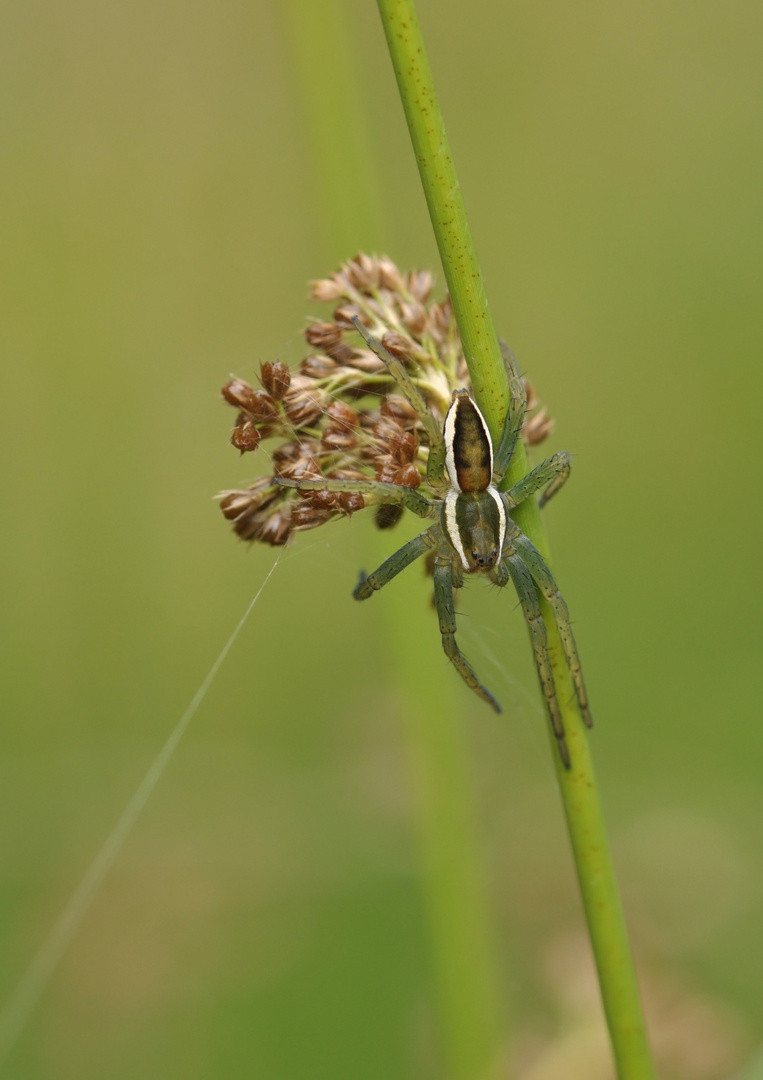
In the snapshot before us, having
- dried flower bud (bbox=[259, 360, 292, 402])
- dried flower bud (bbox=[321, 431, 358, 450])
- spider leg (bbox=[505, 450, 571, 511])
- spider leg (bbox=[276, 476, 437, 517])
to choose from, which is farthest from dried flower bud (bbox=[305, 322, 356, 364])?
spider leg (bbox=[505, 450, 571, 511])

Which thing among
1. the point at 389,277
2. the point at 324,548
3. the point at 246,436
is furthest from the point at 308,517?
the point at 324,548

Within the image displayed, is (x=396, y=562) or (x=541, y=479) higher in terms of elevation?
(x=541, y=479)

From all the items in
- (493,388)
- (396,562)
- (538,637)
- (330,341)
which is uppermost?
(330,341)

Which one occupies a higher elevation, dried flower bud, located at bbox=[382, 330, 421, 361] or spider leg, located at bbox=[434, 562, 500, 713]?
dried flower bud, located at bbox=[382, 330, 421, 361]

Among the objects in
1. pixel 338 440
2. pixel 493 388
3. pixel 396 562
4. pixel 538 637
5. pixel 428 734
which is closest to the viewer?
pixel 493 388

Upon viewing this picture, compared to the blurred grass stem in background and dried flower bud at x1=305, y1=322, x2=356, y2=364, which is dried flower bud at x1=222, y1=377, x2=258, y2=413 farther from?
the blurred grass stem in background

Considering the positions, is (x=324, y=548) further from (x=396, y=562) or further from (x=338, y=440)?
(x=338, y=440)

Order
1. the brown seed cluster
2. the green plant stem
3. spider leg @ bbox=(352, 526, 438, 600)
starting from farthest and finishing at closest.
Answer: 1. spider leg @ bbox=(352, 526, 438, 600)
2. the brown seed cluster
3. the green plant stem

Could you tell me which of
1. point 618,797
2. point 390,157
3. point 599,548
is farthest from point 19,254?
point 618,797
